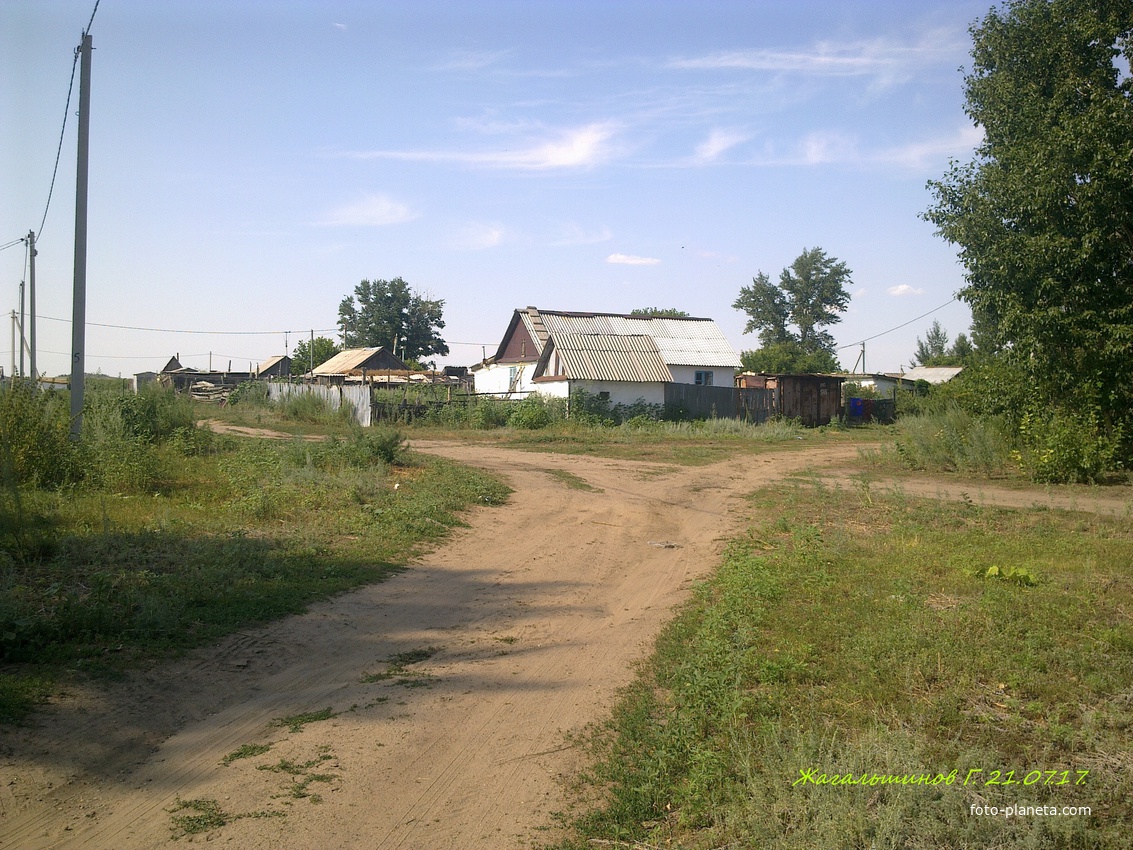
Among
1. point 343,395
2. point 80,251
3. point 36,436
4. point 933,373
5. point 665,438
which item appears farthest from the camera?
point 933,373

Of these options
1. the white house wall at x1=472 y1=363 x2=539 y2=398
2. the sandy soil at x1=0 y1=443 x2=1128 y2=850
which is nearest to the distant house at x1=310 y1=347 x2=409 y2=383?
the white house wall at x1=472 y1=363 x2=539 y2=398

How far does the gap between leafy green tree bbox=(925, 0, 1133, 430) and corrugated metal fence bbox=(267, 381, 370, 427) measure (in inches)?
833

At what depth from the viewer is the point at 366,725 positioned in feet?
16.8

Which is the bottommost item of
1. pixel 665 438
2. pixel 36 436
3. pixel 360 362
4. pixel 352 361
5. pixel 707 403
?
pixel 665 438

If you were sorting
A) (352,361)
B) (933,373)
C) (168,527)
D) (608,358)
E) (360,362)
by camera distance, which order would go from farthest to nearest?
(933,373)
(352,361)
(360,362)
(608,358)
(168,527)

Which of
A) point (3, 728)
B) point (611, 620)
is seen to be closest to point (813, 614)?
point (611, 620)

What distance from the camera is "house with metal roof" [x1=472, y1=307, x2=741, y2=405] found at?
3559 cm

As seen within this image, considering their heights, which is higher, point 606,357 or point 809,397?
point 606,357

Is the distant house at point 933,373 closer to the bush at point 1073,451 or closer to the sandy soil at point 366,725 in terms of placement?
the bush at point 1073,451

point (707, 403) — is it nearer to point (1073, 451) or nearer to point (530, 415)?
point (530, 415)

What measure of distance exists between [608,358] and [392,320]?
40049mm

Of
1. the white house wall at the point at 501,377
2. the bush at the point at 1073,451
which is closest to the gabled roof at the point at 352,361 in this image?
the white house wall at the point at 501,377

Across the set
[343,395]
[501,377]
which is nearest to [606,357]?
[501,377]

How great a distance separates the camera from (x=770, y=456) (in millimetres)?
24172
